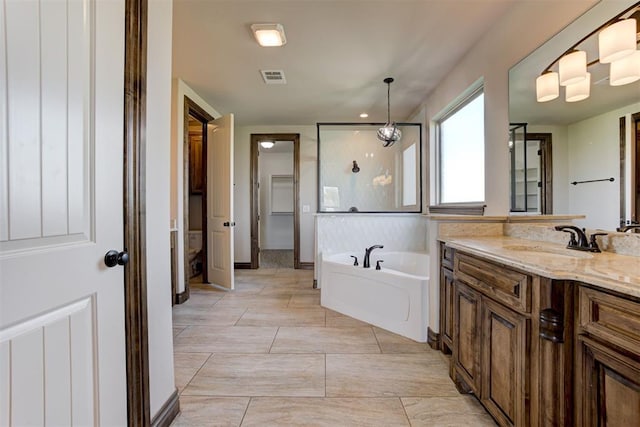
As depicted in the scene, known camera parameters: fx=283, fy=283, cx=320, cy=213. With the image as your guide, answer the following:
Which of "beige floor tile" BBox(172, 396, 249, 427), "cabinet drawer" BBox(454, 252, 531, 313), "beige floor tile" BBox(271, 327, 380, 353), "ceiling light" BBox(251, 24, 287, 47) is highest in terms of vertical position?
"ceiling light" BBox(251, 24, 287, 47)

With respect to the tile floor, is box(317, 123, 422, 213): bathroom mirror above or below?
above

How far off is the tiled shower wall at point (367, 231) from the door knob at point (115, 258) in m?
3.13

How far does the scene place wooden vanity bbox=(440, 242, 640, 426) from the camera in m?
0.83

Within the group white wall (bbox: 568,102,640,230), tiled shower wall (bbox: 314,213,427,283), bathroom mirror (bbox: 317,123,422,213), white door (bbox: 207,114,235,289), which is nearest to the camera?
white wall (bbox: 568,102,640,230)

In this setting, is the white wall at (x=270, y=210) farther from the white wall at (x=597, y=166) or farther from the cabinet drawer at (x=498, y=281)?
the white wall at (x=597, y=166)

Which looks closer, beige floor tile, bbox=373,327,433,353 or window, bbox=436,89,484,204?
beige floor tile, bbox=373,327,433,353

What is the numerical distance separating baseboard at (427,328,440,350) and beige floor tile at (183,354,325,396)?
90 centimetres

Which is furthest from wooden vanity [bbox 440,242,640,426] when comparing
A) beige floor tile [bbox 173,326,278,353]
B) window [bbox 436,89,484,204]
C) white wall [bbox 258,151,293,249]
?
white wall [bbox 258,151,293,249]

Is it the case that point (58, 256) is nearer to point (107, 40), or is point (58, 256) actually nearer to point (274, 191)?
point (107, 40)

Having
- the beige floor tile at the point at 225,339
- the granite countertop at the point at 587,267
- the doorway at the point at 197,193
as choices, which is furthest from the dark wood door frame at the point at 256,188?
the granite countertop at the point at 587,267

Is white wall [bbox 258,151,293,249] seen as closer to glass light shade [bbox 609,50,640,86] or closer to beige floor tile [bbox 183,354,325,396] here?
beige floor tile [bbox 183,354,325,396]

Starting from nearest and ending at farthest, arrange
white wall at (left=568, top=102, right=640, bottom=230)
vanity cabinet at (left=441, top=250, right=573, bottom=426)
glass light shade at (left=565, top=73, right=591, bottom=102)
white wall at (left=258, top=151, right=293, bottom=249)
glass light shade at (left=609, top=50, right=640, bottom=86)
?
vanity cabinet at (left=441, top=250, right=573, bottom=426), glass light shade at (left=609, top=50, right=640, bottom=86), white wall at (left=568, top=102, right=640, bottom=230), glass light shade at (left=565, top=73, right=591, bottom=102), white wall at (left=258, top=151, right=293, bottom=249)

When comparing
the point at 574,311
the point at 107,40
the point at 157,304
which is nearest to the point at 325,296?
the point at 157,304

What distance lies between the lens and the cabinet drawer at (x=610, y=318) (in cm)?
79
